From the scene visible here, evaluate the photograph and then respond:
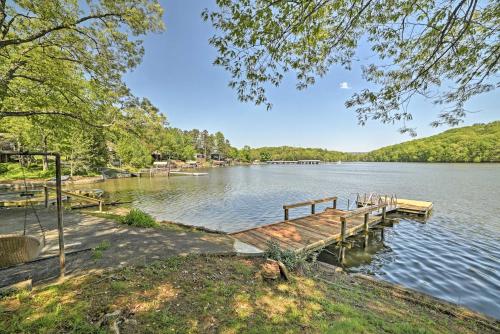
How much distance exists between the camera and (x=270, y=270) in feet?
17.3

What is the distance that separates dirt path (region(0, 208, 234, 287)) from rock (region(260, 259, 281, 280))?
3.87 ft

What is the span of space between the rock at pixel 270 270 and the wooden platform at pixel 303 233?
4.89 ft

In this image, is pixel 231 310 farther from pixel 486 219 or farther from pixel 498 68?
pixel 486 219

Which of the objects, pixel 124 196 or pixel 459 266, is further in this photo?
pixel 124 196

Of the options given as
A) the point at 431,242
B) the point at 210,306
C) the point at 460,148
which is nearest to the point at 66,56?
the point at 210,306

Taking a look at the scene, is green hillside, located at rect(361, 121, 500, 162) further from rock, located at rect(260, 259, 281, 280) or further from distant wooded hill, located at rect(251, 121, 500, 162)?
rock, located at rect(260, 259, 281, 280)

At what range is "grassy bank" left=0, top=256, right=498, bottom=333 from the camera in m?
3.21

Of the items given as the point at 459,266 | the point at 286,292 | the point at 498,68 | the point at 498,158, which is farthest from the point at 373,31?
the point at 498,158

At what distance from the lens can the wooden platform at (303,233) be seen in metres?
8.30

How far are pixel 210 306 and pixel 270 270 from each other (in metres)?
1.89

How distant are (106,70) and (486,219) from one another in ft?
77.3

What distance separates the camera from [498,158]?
87.8m

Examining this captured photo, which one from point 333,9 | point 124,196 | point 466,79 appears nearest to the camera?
point 333,9

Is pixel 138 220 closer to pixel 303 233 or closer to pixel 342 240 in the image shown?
pixel 303 233
